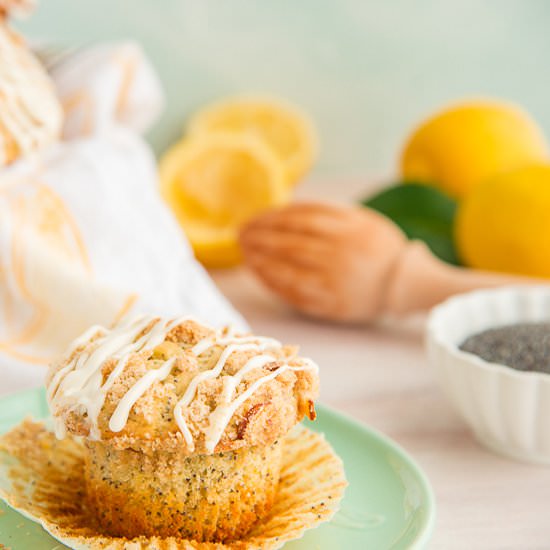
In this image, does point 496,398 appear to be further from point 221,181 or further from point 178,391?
point 221,181

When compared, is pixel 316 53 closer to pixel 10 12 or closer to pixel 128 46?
pixel 128 46

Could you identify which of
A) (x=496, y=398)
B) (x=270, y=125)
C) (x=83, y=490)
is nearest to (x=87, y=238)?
(x=83, y=490)

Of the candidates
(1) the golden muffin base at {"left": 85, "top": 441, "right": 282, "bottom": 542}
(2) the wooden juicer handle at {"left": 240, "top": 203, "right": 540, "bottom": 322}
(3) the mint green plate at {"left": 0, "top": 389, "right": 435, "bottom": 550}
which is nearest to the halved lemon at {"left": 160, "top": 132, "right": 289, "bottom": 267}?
(2) the wooden juicer handle at {"left": 240, "top": 203, "right": 540, "bottom": 322}

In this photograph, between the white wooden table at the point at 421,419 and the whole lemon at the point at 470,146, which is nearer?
the white wooden table at the point at 421,419

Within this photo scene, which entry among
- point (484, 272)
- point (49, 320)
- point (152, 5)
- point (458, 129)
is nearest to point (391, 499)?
point (49, 320)

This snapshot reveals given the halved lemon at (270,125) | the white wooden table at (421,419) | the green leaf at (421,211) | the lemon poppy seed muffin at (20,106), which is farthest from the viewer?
the halved lemon at (270,125)

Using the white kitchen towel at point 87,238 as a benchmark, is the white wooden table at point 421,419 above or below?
below

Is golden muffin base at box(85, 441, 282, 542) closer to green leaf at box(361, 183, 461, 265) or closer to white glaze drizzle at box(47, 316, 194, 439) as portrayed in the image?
white glaze drizzle at box(47, 316, 194, 439)

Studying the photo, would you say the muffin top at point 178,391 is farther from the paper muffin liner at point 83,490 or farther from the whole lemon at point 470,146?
the whole lemon at point 470,146

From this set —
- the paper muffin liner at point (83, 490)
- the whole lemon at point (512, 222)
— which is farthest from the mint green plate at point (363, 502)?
the whole lemon at point (512, 222)
